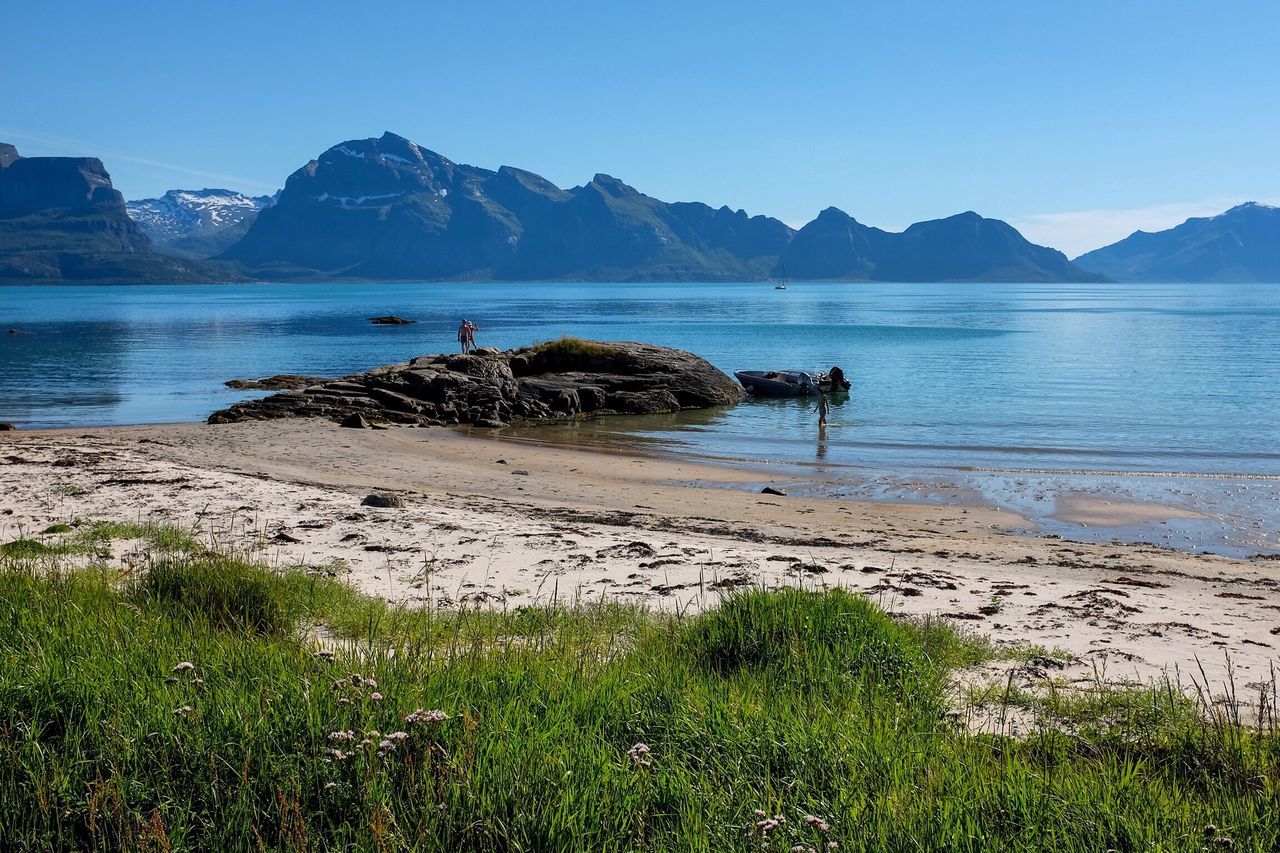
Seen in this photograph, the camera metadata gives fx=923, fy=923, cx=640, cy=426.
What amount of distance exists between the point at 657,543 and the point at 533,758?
361 inches

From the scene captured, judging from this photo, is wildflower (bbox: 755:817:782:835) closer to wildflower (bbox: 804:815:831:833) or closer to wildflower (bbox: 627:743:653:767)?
wildflower (bbox: 804:815:831:833)

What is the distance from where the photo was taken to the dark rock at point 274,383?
40894 millimetres

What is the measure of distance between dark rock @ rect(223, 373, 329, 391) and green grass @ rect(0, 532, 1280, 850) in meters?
37.4

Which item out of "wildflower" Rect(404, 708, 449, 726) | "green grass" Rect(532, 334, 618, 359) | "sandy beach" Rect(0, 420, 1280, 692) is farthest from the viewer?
"green grass" Rect(532, 334, 618, 359)

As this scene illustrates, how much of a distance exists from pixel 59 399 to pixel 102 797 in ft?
Result: 130

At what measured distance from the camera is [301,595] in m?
7.46

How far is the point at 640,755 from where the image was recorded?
3.90m

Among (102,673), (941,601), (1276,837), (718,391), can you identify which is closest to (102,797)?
(102,673)

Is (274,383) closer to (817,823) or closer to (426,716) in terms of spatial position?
(426,716)

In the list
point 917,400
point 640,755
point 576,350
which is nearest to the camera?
point 640,755

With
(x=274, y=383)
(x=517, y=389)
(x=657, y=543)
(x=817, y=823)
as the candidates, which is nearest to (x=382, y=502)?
(x=657, y=543)

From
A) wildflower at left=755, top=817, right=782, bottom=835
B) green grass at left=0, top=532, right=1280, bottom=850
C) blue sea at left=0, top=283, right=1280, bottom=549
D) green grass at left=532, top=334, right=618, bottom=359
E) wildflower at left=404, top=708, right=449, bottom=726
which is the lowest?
blue sea at left=0, top=283, right=1280, bottom=549

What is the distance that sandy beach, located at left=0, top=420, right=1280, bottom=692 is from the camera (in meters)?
9.02

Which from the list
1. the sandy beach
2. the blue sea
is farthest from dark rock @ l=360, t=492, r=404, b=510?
the blue sea
